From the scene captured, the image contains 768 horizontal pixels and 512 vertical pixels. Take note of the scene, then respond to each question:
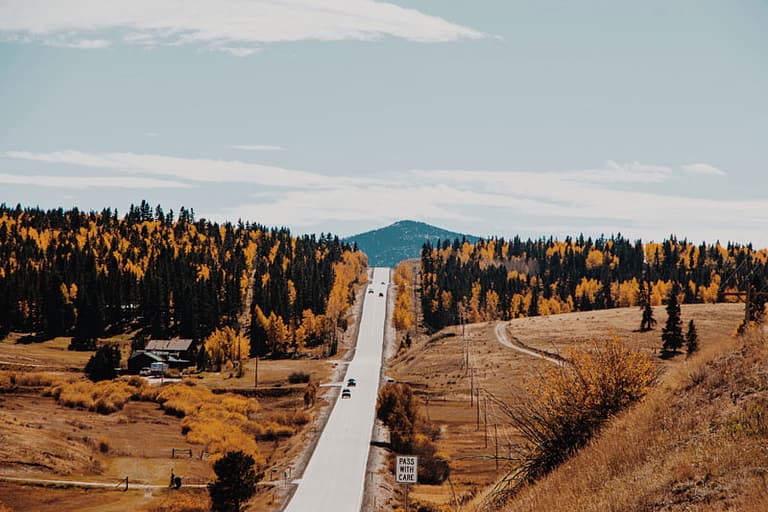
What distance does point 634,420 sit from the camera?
1716 cm

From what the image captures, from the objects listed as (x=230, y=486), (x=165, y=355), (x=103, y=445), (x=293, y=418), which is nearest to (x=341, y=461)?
(x=230, y=486)

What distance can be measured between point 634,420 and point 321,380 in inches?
4523

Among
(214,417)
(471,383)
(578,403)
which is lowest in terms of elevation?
(214,417)

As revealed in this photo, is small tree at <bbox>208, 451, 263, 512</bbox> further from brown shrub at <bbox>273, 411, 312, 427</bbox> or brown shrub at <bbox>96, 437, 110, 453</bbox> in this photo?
brown shrub at <bbox>273, 411, 312, 427</bbox>

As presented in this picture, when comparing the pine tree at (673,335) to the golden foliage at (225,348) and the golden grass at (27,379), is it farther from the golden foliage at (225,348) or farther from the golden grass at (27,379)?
the golden grass at (27,379)

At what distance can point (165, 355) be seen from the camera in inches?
5468

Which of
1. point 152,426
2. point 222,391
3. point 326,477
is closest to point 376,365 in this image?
point 222,391

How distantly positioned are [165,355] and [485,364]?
63.7m

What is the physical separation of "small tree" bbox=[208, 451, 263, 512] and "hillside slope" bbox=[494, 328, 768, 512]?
36.4 metres

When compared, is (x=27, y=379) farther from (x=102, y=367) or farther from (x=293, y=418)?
(x=293, y=418)

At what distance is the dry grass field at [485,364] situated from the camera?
70250 mm

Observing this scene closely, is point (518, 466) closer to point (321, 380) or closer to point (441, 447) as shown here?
point (441, 447)

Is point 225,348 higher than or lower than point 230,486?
lower

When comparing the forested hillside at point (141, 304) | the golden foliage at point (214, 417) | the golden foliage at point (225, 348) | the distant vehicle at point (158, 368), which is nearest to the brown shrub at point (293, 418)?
the golden foliage at point (214, 417)
